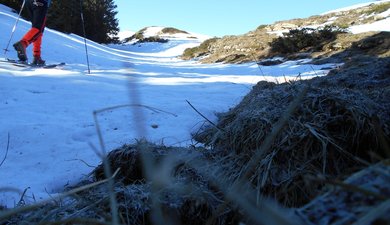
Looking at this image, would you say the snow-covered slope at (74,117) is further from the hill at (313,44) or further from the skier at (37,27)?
the hill at (313,44)

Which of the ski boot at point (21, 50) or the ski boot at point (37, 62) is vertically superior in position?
the ski boot at point (21, 50)

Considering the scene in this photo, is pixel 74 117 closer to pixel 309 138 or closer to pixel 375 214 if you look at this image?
pixel 309 138

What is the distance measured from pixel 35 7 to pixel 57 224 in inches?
313

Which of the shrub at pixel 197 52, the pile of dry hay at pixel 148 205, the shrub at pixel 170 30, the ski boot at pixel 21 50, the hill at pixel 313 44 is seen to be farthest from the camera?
the shrub at pixel 170 30

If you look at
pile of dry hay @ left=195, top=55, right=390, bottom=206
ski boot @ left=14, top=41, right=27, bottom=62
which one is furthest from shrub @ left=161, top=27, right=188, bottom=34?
pile of dry hay @ left=195, top=55, right=390, bottom=206

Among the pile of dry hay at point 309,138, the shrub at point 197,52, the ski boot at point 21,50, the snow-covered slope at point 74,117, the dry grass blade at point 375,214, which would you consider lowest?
the shrub at point 197,52

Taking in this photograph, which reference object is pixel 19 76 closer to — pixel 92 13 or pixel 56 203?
pixel 56 203

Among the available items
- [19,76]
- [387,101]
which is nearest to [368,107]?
[387,101]

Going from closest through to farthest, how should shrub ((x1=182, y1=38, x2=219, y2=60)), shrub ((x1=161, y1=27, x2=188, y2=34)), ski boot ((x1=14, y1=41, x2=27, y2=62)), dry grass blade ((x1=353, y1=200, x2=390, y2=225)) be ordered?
dry grass blade ((x1=353, y1=200, x2=390, y2=225)), ski boot ((x1=14, y1=41, x2=27, y2=62)), shrub ((x1=182, y1=38, x2=219, y2=60)), shrub ((x1=161, y1=27, x2=188, y2=34))

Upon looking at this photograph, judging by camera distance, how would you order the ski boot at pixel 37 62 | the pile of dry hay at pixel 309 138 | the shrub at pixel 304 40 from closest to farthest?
the pile of dry hay at pixel 309 138 < the ski boot at pixel 37 62 < the shrub at pixel 304 40

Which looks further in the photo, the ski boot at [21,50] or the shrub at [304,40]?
the shrub at [304,40]

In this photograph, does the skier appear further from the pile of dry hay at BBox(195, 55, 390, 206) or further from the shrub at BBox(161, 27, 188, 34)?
the shrub at BBox(161, 27, 188, 34)

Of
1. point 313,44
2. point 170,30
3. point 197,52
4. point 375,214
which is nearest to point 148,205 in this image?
point 375,214

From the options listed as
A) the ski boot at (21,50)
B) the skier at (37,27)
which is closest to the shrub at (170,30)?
the skier at (37,27)
